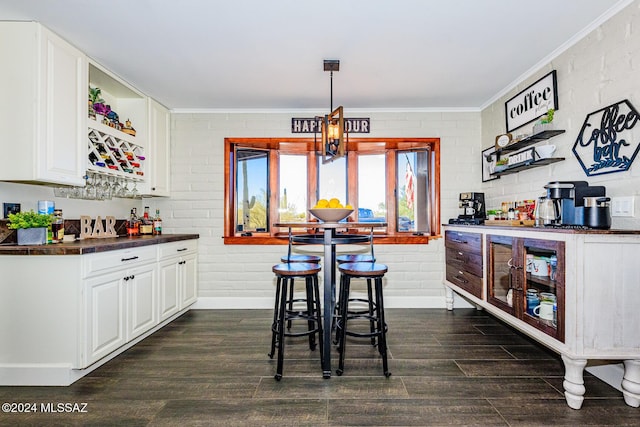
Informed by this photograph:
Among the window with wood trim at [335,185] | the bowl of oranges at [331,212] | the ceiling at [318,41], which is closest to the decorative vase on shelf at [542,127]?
the ceiling at [318,41]

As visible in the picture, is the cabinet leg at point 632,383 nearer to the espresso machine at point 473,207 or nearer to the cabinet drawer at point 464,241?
the cabinet drawer at point 464,241

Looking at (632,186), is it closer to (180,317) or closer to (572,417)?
(572,417)

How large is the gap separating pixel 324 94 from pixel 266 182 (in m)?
1.28

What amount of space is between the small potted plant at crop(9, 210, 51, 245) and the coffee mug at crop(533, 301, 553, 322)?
3368 mm

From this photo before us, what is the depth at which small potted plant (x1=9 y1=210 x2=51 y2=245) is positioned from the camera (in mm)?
2352

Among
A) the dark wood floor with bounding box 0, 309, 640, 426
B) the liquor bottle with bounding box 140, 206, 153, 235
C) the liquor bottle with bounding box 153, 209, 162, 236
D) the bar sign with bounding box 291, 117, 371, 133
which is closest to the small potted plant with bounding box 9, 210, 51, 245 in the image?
the dark wood floor with bounding box 0, 309, 640, 426

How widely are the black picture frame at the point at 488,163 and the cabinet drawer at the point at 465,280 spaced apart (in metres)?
1.06

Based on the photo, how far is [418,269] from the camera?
13.6ft

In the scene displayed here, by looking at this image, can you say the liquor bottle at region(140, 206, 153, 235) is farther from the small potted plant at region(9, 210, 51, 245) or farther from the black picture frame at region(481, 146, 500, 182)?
the black picture frame at region(481, 146, 500, 182)

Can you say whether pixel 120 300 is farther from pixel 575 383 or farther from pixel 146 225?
pixel 575 383

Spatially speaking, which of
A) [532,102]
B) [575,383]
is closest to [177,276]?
[575,383]

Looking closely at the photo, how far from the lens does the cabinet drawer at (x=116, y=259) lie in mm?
2350

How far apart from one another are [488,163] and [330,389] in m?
2.98

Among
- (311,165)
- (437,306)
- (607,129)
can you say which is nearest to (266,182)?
(311,165)
